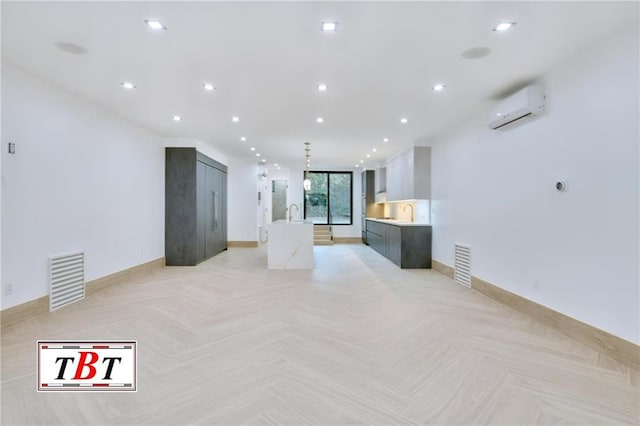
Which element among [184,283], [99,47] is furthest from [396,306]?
[99,47]

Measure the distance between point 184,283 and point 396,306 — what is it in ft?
11.9

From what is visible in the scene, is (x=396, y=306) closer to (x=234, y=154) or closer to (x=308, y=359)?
(x=308, y=359)

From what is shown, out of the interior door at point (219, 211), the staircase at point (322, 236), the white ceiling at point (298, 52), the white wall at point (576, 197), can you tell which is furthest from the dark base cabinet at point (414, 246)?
the interior door at point (219, 211)

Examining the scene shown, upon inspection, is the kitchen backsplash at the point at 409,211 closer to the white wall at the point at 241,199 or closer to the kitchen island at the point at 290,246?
the kitchen island at the point at 290,246

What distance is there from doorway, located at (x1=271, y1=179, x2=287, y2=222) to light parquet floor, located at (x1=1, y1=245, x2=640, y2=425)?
9216 mm

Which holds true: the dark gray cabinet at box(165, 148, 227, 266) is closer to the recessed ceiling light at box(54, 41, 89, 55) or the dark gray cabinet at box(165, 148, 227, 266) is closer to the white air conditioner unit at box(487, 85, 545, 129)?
the recessed ceiling light at box(54, 41, 89, 55)

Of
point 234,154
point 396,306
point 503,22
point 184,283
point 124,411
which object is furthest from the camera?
point 234,154

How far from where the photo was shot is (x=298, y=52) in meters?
2.97

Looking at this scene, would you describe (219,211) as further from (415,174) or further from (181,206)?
(415,174)

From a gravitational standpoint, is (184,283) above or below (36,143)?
below

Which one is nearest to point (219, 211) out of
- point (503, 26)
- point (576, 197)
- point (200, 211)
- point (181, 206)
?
point (200, 211)

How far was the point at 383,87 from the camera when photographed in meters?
3.83

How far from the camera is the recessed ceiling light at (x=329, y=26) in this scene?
2.51 metres

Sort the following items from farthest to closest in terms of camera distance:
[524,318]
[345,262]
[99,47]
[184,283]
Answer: [345,262] → [184,283] → [524,318] → [99,47]
